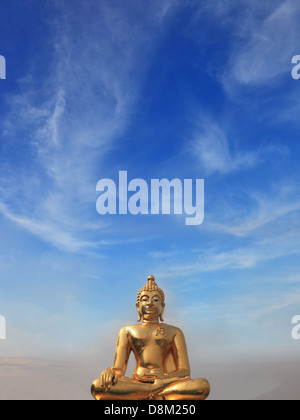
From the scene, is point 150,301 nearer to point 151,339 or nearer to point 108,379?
point 151,339

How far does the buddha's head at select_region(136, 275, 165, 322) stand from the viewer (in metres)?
7.32

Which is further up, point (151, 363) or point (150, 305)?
point (150, 305)

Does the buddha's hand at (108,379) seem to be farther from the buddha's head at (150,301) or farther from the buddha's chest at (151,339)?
the buddha's head at (150,301)

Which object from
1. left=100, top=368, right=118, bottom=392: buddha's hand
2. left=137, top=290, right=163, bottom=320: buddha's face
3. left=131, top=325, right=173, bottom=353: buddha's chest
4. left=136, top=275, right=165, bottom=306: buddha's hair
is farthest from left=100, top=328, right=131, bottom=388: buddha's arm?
left=136, top=275, right=165, bottom=306: buddha's hair

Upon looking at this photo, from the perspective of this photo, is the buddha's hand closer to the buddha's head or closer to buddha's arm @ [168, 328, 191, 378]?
buddha's arm @ [168, 328, 191, 378]

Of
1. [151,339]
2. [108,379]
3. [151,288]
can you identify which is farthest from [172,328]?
[108,379]

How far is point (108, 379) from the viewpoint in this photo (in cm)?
630

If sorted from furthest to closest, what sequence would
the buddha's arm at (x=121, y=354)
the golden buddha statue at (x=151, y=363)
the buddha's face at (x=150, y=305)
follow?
the buddha's face at (x=150, y=305) < the buddha's arm at (x=121, y=354) < the golden buddha statue at (x=151, y=363)

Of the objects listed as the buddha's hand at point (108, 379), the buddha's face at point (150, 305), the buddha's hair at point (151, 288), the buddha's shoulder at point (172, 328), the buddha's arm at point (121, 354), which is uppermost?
the buddha's hair at point (151, 288)

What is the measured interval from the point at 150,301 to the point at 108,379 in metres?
1.48

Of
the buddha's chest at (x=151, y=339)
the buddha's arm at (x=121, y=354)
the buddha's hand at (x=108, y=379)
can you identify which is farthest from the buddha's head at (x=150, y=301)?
the buddha's hand at (x=108, y=379)

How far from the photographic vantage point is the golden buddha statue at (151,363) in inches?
247
